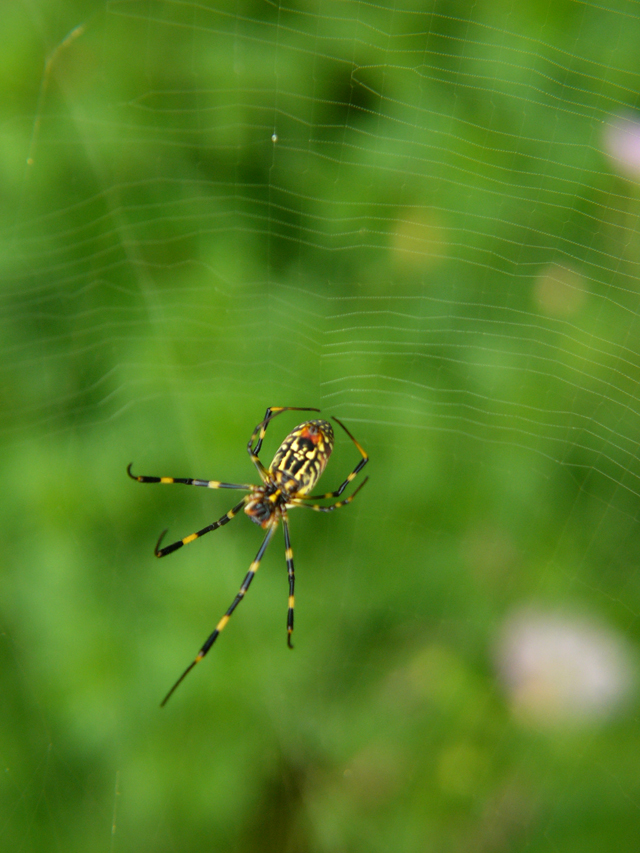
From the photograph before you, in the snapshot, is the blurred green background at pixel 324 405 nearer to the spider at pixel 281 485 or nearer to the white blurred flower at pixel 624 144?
the white blurred flower at pixel 624 144

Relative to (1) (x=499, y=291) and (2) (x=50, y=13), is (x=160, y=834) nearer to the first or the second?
(1) (x=499, y=291)

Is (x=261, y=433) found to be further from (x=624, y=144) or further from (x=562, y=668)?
(x=624, y=144)

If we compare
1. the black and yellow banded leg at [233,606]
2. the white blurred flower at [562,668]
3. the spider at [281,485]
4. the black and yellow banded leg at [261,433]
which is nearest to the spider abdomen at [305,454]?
the spider at [281,485]

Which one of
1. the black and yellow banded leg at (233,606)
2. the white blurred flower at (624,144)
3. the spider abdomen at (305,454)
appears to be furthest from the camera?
the white blurred flower at (624,144)

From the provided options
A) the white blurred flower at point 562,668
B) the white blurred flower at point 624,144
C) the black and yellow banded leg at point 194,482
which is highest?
the white blurred flower at point 624,144

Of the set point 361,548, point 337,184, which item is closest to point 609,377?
point 361,548

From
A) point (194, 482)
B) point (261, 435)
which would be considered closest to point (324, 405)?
point (261, 435)

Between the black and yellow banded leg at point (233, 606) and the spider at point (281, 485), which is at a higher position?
the spider at point (281, 485)
